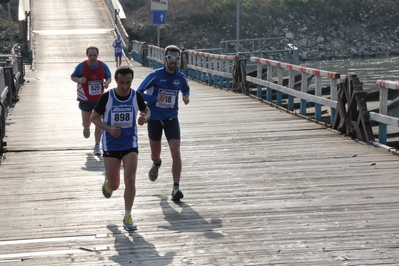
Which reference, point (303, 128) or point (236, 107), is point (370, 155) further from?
point (236, 107)

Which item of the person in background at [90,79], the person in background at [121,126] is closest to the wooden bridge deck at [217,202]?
the person in background at [121,126]

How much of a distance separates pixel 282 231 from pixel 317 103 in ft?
25.3

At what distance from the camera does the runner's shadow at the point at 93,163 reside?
34.2 feet

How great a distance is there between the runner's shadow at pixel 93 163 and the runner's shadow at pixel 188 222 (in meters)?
2.48

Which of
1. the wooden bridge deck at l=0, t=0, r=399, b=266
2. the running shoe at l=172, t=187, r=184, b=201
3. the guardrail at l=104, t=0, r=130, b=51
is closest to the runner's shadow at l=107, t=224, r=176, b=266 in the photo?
the wooden bridge deck at l=0, t=0, r=399, b=266

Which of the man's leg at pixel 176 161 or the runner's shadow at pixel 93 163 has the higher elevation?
the man's leg at pixel 176 161

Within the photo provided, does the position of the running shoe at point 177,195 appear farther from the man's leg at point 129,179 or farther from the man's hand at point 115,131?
the man's hand at point 115,131

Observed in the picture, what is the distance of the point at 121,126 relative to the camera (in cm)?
743

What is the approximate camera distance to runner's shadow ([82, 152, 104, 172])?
34.2ft

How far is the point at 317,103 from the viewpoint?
14.4m

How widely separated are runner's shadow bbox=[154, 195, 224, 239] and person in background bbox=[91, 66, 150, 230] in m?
0.47

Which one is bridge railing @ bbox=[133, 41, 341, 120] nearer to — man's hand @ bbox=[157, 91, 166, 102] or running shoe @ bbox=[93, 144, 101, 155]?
running shoe @ bbox=[93, 144, 101, 155]

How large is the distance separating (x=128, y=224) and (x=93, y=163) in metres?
3.84

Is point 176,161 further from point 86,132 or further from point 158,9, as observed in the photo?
point 158,9
